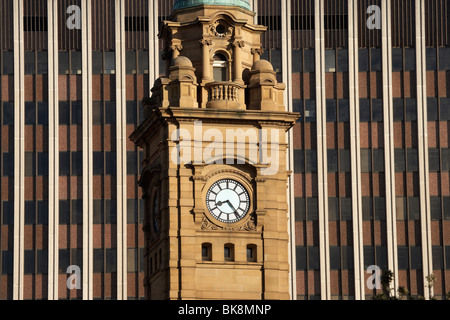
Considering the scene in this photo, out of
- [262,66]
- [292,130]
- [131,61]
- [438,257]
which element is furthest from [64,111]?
[262,66]

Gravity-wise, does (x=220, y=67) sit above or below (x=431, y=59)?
below

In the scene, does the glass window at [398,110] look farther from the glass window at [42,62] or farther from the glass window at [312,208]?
the glass window at [42,62]

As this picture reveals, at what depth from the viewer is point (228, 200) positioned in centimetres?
9438

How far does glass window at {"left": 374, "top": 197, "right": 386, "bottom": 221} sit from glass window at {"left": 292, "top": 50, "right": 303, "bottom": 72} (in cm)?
1262

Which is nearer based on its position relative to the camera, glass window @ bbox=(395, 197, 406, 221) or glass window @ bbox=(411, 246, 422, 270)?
glass window @ bbox=(411, 246, 422, 270)

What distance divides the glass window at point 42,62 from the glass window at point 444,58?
32791 mm

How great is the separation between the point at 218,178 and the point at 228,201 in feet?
4.25

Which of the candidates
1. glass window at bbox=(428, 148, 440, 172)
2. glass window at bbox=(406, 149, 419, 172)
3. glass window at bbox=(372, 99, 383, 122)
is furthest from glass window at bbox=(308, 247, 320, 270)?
glass window at bbox=(428, 148, 440, 172)

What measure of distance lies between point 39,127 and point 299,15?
23465 millimetres

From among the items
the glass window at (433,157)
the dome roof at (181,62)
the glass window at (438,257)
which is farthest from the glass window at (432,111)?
the dome roof at (181,62)

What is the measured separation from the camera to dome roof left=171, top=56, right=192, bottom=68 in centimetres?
9594

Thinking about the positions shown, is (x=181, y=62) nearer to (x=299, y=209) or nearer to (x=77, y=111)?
(x=299, y=209)

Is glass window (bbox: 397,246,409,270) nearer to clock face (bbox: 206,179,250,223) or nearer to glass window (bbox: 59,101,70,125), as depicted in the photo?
glass window (bbox: 59,101,70,125)

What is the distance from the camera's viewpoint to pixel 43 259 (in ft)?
493
